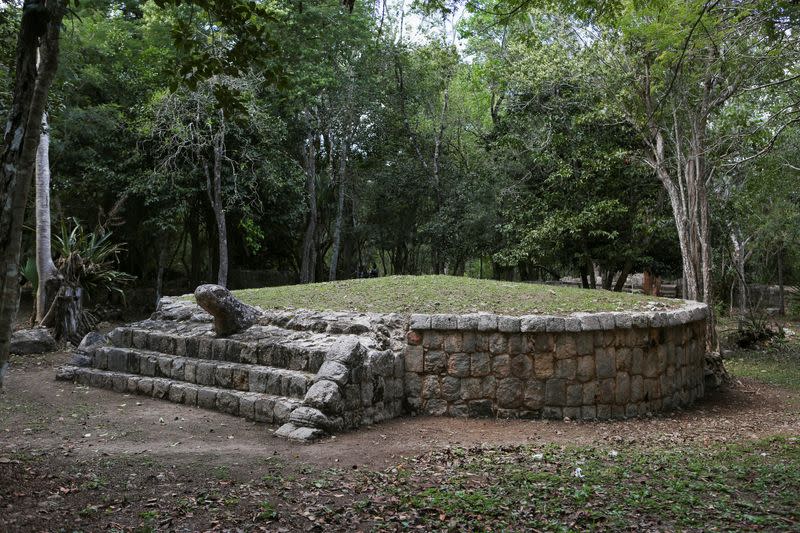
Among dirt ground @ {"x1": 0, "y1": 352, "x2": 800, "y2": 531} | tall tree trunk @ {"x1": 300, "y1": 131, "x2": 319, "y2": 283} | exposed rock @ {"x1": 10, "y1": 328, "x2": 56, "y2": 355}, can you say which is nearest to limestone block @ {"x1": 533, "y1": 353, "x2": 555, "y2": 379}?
dirt ground @ {"x1": 0, "y1": 352, "x2": 800, "y2": 531}

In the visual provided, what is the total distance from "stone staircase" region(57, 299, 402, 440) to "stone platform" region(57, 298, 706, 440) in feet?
0.06

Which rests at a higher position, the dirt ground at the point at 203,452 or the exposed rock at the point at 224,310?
the exposed rock at the point at 224,310

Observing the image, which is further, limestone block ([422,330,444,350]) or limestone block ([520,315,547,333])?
limestone block ([422,330,444,350])

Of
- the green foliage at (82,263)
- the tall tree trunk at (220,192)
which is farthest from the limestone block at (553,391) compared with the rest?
the tall tree trunk at (220,192)

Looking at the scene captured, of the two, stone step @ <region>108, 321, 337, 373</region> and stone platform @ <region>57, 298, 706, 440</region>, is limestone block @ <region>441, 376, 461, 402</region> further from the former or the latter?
stone step @ <region>108, 321, 337, 373</region>

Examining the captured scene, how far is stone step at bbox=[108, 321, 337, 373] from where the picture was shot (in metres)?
7.76

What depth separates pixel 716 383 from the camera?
33.8 ft

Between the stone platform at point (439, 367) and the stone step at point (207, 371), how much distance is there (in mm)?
18

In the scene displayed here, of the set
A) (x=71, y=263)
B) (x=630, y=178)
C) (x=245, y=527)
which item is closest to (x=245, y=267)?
(x=71, y=263)

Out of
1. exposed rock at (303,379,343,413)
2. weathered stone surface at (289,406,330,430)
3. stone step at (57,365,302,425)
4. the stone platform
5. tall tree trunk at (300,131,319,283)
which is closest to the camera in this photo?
weathered stone surface at (289,406,330,430)

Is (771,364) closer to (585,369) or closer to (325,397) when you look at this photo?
(585,369)

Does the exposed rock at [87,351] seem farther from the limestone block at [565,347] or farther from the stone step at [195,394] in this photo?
the limestone block at [565,347]

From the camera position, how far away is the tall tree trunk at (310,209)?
19172mm

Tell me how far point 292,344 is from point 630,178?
37.1 ft
